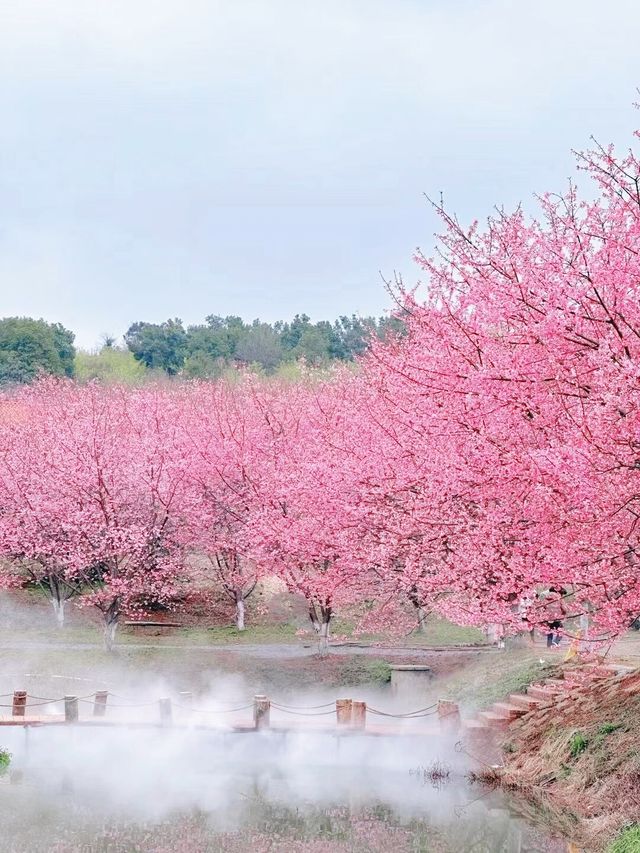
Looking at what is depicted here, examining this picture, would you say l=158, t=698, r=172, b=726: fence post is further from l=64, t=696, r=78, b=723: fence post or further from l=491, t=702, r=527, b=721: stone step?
l=491, t=702, r=527, b=721: stone step

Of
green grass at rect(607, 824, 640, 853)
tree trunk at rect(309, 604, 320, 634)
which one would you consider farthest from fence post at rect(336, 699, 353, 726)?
green grass at rect(607, 824, 640, 853)

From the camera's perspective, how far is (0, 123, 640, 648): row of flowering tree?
39.5ft

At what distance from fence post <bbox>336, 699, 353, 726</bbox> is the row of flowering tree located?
278cm

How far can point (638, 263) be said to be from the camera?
39.2 ft

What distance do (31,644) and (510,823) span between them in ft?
59.1

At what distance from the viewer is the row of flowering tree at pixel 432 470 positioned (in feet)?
39.5

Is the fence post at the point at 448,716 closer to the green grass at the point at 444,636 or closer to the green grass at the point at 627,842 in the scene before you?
the green grass at the point at 627,842

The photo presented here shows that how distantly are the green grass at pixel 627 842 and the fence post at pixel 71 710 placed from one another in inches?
486

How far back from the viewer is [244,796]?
18328mm

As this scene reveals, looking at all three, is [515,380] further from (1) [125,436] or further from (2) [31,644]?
(1) [125,436]

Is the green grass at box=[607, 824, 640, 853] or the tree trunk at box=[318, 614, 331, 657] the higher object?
the green grass at box=[607, 824, 640, 853]

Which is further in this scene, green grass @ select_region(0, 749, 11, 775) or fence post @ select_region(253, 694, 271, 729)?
fence post @ select_region(253, 694, 271, 729)

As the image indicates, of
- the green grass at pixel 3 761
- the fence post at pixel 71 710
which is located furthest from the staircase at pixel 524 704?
the green grass at pixel 3 761

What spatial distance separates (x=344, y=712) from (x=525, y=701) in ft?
12.5
